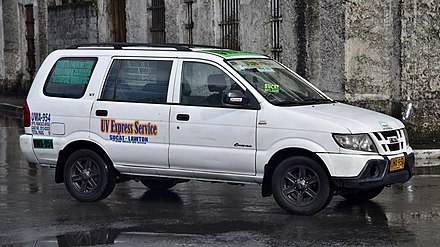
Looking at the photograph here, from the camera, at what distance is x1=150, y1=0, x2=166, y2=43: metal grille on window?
74.6 ft

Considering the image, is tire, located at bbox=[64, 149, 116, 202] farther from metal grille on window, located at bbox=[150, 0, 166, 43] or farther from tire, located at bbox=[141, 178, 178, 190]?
metal grille on window, located at bbox=[150, 0, 166, 43]

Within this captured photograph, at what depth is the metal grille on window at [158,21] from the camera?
895 inches

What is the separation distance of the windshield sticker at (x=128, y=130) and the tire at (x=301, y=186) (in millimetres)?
1522

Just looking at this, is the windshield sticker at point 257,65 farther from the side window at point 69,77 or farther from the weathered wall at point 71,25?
the weathered wall at point 71,25

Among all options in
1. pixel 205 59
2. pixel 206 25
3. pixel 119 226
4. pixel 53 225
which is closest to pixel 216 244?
pixel 119 226

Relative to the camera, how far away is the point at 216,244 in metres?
8.16

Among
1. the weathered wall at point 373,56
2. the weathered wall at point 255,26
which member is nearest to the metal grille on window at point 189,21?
the weathered wall at point 255,26

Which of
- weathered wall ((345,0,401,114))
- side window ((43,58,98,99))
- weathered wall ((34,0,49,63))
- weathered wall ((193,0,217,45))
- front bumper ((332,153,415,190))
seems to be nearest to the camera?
front bumper ((332,153,415,190))

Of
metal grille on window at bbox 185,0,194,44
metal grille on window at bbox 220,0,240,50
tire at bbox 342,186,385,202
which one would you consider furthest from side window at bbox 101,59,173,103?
metal grille on window at bbox 185,0,194,44

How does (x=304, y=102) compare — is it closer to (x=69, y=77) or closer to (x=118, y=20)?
(x=69, y=77)

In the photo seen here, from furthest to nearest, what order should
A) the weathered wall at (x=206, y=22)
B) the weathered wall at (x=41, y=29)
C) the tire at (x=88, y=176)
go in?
the weathered wall at (x=41, y=29)
the weathered wall at (x=206, y=22)
the tire at (x=88, y=176)

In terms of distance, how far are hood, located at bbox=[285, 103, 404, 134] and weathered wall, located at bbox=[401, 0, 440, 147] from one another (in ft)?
22.9

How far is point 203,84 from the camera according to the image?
10117mm

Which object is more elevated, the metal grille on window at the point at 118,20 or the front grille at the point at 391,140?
the metal grille on window at the point at 118,20
